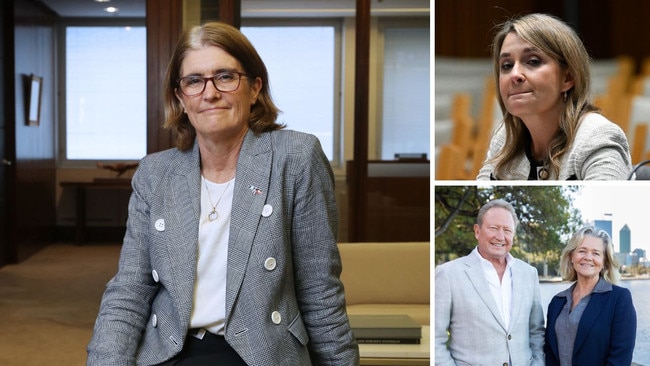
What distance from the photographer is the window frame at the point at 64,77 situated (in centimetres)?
1041

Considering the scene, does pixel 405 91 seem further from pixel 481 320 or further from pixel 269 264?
pixel 481 320

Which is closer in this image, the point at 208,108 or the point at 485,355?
the point at 485,355

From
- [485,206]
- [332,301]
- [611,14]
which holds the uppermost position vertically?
[611,14]

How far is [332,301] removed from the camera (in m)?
1.79

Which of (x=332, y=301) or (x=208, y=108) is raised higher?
(x=208, y=108)

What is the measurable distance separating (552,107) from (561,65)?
56mm

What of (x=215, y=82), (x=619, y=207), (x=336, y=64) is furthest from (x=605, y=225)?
(x=336, y=64)

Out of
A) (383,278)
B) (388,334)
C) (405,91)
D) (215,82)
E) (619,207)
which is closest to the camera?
(619,207)

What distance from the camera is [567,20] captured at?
45.8 inches

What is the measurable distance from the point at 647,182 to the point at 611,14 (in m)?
0.24

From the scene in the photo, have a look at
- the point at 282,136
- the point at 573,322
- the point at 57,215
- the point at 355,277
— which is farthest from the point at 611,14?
the point at 57,215

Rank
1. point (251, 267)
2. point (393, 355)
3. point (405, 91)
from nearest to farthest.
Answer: point (251, 267)
point (393, 355)
point (405, 91)

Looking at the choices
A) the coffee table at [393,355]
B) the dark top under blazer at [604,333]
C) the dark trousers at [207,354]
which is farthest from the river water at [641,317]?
the coffee table at [393,355]

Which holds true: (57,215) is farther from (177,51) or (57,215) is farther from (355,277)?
(177,51)
